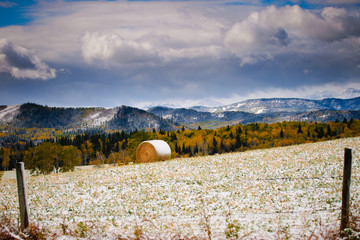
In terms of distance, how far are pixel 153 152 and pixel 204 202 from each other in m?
21.2

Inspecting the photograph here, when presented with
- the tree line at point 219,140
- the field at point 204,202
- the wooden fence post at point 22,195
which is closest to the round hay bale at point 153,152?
the field at point 204,202

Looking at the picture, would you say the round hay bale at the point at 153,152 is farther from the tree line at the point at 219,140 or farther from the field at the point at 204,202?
the tree line at the point at 219,140

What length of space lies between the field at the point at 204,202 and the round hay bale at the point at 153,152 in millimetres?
9449

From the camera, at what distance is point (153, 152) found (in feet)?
117

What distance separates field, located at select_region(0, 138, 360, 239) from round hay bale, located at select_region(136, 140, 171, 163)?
9449 mm

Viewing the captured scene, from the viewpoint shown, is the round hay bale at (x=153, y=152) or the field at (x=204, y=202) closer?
the field at (x=204, y=202)

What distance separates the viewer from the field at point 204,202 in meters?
9.75

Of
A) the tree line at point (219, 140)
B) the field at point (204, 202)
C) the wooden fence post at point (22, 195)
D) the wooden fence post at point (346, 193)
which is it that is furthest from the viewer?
the tree line at point (219, 140)

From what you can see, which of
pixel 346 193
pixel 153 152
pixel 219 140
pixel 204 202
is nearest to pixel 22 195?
pixel 204 202

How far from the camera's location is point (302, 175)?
19.9 metres

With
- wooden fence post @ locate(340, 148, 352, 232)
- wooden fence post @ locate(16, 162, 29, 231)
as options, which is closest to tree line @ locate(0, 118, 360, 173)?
wooden fence post @ locate(16, 162, 29, 231)

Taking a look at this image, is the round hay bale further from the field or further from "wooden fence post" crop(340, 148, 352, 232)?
"wooden fence post" crop(340, 148, 352, 232)

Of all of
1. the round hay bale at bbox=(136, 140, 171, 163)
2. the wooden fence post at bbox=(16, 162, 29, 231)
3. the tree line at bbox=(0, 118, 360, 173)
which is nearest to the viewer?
the wooden fence post at bbox=(16, 162, 29, 231)

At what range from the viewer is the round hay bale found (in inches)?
1394
